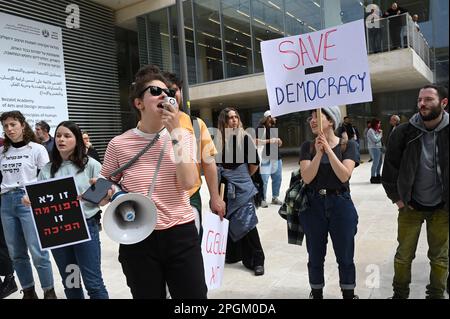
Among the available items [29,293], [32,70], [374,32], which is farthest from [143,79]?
[374,32]

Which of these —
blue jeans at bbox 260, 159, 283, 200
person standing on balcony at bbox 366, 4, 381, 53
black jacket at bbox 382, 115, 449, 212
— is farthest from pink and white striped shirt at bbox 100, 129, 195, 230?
person standing on balcony at bbox 366, 4, 381, 53

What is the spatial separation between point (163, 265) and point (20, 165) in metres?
2.36

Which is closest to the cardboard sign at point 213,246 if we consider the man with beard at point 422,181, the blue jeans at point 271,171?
the man with beard at point 422,181

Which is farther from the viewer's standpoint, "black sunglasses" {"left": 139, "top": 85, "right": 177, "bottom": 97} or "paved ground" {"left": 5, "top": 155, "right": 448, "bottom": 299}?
"paved ground" {"left": 5, "top": 155, "right": 448, "bottom": 299}

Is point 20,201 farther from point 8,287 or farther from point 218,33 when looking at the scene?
point 218,33

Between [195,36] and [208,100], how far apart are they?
9.37 ft

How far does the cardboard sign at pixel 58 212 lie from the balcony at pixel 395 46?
12.7m

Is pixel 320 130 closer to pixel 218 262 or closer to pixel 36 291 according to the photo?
pixel 218 262

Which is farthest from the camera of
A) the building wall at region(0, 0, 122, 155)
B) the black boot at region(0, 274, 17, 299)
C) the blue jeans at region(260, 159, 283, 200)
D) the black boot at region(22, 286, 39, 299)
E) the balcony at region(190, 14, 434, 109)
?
the building wall at region(0, 0, 122, 155)

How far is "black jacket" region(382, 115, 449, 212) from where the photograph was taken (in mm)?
3016

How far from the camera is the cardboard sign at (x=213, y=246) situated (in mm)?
3014

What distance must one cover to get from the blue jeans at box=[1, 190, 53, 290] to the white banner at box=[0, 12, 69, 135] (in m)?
8.69

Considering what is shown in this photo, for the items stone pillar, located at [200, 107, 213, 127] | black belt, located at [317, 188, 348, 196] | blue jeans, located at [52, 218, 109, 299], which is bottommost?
blue jeans, located at [52, 218, 109, 299]

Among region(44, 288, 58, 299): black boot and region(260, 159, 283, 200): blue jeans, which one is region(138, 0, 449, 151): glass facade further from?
region(44, 288, 58, 299): black boot
